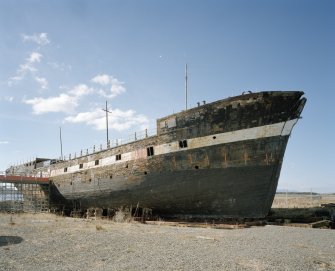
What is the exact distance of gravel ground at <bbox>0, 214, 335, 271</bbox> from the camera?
755cm

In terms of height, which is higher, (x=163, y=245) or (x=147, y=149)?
(x=147, y=149)

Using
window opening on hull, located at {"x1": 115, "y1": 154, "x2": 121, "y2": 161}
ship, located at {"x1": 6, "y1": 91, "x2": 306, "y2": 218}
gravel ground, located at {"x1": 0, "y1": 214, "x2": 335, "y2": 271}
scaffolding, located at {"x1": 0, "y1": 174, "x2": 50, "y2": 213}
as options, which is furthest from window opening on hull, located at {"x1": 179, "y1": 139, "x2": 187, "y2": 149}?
scaffolding, located at {"x1": 0, "y1": 174, "x2": 50, "y2": 213}

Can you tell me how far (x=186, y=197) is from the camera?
17953 millimetres

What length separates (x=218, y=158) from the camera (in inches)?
672

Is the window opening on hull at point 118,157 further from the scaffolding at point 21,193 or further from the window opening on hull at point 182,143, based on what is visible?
the scaffolding at point 21,193

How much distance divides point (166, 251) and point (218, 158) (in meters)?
8.63

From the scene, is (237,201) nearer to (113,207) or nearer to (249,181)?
(249,181)

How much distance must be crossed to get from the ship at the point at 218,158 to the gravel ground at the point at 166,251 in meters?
4.05

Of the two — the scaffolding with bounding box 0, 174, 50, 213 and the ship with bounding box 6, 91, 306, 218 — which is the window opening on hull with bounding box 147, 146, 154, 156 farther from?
the scaffolding with bounding box 0, 174, 50, 213

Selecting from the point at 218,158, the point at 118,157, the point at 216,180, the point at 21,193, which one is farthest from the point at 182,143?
the point at 21,193

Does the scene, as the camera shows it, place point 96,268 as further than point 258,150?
No

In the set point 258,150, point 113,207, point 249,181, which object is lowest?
point 113,207

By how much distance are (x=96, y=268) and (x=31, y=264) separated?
1665 mm

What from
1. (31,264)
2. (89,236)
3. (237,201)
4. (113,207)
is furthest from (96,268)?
(113,207)
